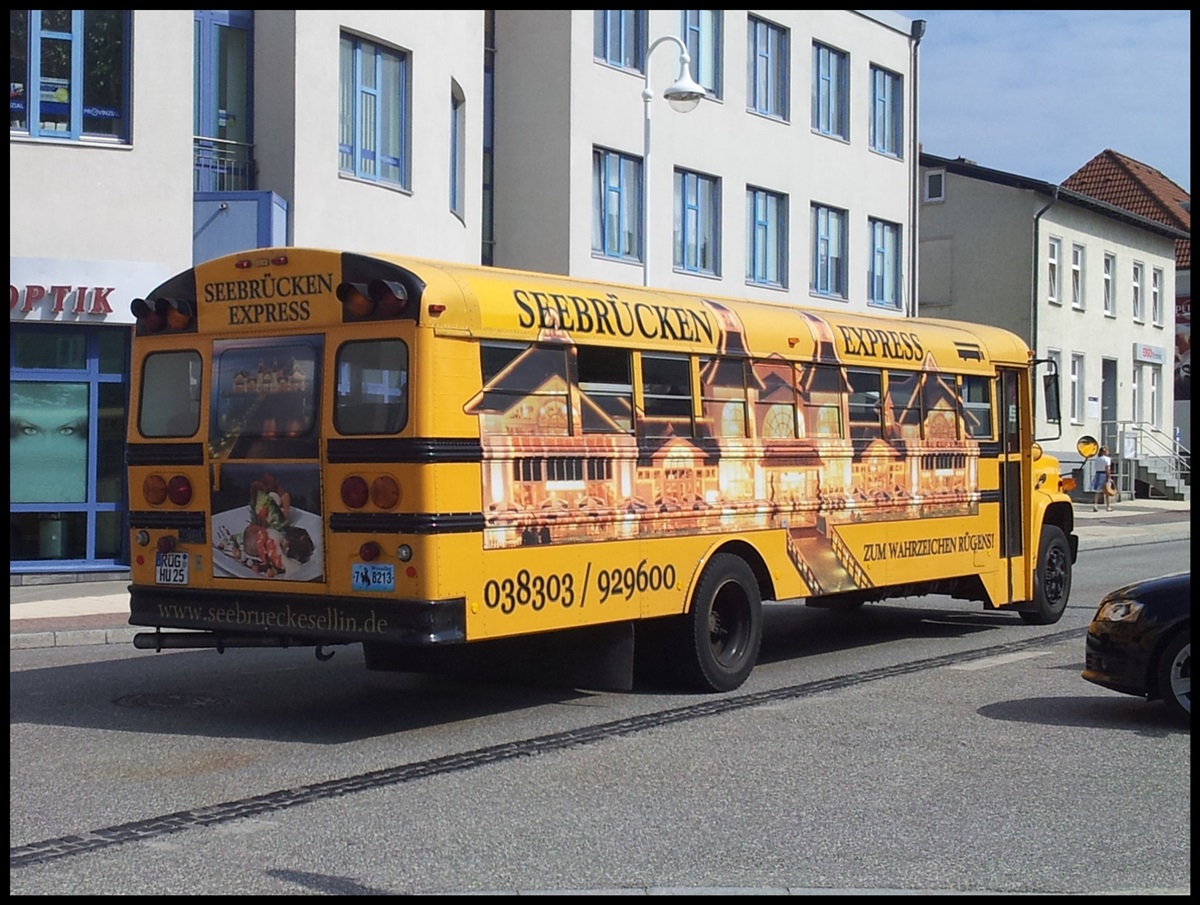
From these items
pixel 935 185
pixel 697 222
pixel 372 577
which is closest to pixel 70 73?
pixel 372 577

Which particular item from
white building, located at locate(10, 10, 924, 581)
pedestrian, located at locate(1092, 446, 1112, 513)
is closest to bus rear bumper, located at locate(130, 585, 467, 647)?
white building, located at locate(10, 10, 924, 581)

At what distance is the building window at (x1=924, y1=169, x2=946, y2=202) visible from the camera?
147 ft

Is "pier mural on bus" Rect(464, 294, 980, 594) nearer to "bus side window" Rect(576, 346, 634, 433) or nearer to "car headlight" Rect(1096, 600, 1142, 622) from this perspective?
"bus side window" Rect(576, 346, 634, 433)

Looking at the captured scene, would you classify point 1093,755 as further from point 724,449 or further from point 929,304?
point 929,304

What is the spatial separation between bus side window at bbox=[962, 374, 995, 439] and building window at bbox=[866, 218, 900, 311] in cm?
2219

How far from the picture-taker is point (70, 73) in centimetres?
1856

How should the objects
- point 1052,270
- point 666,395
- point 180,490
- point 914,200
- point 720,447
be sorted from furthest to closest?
point 1052,270, point 914,200, point 720,447, point 666,395, point 180,490

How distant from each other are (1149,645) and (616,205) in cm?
2068

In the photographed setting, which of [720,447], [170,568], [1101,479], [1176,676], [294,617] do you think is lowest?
[1176,676]

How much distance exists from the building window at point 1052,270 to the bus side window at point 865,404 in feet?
107

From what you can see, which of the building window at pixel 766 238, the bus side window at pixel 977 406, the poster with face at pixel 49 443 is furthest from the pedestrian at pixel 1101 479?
the poster with face at pixel 49 443

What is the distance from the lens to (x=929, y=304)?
45.3 m

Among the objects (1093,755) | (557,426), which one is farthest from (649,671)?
(1093,755)

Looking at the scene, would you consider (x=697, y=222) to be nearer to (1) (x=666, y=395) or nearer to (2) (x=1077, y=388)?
(2) (x=1077, y=388)
